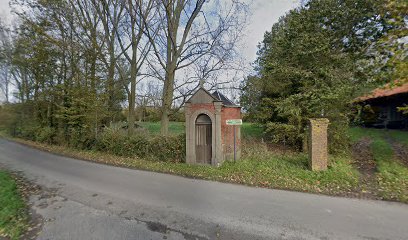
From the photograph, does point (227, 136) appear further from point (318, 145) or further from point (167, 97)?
point (167, 97)

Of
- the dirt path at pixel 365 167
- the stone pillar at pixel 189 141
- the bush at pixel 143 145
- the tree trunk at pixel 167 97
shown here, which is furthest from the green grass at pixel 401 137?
the tree trunk at pixel 167 97

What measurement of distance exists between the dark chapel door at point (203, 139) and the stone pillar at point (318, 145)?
428 cm

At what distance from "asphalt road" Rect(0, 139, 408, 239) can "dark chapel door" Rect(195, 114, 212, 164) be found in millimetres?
2354

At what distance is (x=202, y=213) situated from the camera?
4.86 metres

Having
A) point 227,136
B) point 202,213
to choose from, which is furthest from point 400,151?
point 202,213

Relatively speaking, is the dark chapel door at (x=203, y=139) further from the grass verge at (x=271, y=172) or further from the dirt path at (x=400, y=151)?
the dirt path at (x=400, y=151)

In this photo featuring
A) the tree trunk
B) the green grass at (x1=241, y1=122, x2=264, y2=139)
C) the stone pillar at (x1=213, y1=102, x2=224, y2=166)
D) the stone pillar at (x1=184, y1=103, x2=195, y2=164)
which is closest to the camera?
the stone pillar at (x1=213, y1=102, x2=224, y2=166)

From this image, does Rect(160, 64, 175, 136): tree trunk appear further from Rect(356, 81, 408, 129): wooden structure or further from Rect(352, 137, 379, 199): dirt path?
Rect(356, 81, 408, 129): wooden structure

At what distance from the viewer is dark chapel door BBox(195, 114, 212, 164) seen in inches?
377

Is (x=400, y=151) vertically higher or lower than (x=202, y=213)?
higher

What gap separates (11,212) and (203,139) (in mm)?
6807

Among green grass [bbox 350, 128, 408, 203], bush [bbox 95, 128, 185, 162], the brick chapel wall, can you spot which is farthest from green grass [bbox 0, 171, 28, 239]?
green grass [bbox 350, 128, 408, 203]

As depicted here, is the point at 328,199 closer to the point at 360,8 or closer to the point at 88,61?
the point at 360,8

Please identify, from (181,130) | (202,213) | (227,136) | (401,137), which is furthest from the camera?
(401,137)
